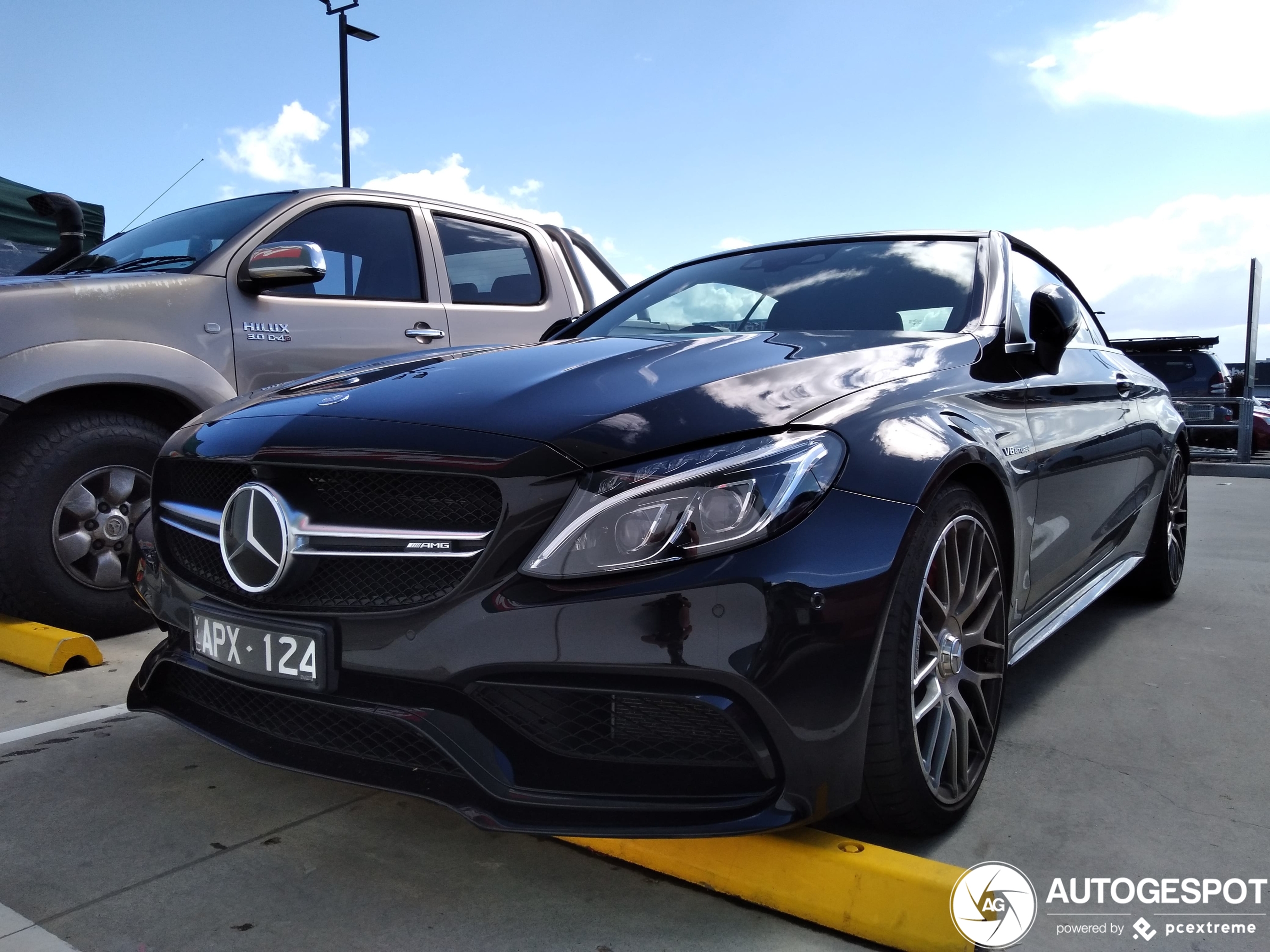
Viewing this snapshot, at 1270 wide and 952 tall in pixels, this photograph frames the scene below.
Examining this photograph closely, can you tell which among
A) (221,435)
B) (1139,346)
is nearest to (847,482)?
(221,435)

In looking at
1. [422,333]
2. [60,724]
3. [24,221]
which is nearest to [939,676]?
[60,724]

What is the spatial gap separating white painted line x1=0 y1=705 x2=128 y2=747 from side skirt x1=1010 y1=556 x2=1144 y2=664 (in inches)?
89.9

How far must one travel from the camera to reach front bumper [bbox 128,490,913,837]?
168 centimetres

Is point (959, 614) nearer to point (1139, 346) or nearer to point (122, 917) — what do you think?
point (122, 917)

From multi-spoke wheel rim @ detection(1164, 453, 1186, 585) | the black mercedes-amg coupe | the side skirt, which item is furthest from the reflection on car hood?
multi-spoke wheel rim @ detection(1164, 453, 1186, 585)

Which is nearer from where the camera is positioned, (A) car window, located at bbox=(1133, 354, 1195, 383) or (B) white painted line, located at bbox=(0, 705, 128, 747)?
(B) white painted line, located at bbox=(0, 705, 128, 747)

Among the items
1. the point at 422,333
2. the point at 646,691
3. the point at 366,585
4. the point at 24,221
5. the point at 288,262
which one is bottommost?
the point at 646,691

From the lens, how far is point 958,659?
7.21ft

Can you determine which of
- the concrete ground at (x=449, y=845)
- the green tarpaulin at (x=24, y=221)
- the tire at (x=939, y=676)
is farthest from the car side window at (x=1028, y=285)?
the green tarpaulin at (x=24, y=221)

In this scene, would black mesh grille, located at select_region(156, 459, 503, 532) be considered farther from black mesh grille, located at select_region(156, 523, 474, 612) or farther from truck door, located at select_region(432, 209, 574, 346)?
truck door, located at select_region(432, 209, 574, 346)

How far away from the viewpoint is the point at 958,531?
2.17 meters

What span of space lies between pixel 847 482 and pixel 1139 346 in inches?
591

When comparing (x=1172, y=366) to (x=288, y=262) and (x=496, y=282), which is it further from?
(x=288, y=262)

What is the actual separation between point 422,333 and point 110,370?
1.33m
